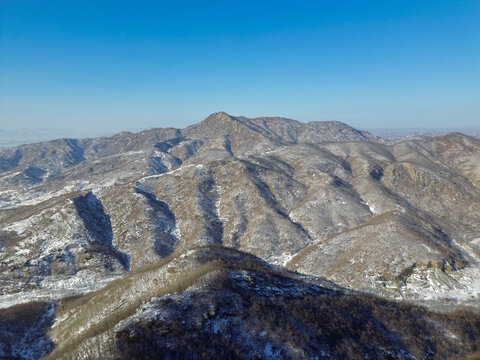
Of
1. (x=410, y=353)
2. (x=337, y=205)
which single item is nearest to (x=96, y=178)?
(x=337, y=205)

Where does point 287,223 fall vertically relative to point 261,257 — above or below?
above

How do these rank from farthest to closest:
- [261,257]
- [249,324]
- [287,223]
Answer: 1. [287,223]
2. [261,257]
3. [249,324]

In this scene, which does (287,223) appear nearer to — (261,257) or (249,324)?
(261,257)

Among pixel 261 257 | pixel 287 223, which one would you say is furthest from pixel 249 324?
pixel 287 223

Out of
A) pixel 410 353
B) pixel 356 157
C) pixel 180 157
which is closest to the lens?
pixel 410 353

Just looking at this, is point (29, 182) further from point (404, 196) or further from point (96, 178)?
point (404, 196)

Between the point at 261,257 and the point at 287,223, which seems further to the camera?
the point at 287,223

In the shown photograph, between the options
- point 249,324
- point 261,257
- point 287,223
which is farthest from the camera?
point 287,223

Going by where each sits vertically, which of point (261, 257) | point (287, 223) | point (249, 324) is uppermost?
point (249, 324)

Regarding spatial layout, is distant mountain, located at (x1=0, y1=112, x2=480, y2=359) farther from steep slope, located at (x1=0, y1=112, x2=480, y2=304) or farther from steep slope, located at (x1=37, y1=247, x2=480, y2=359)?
steep slope, located at (x1=0, y1=112, x2=480, y2=304)
